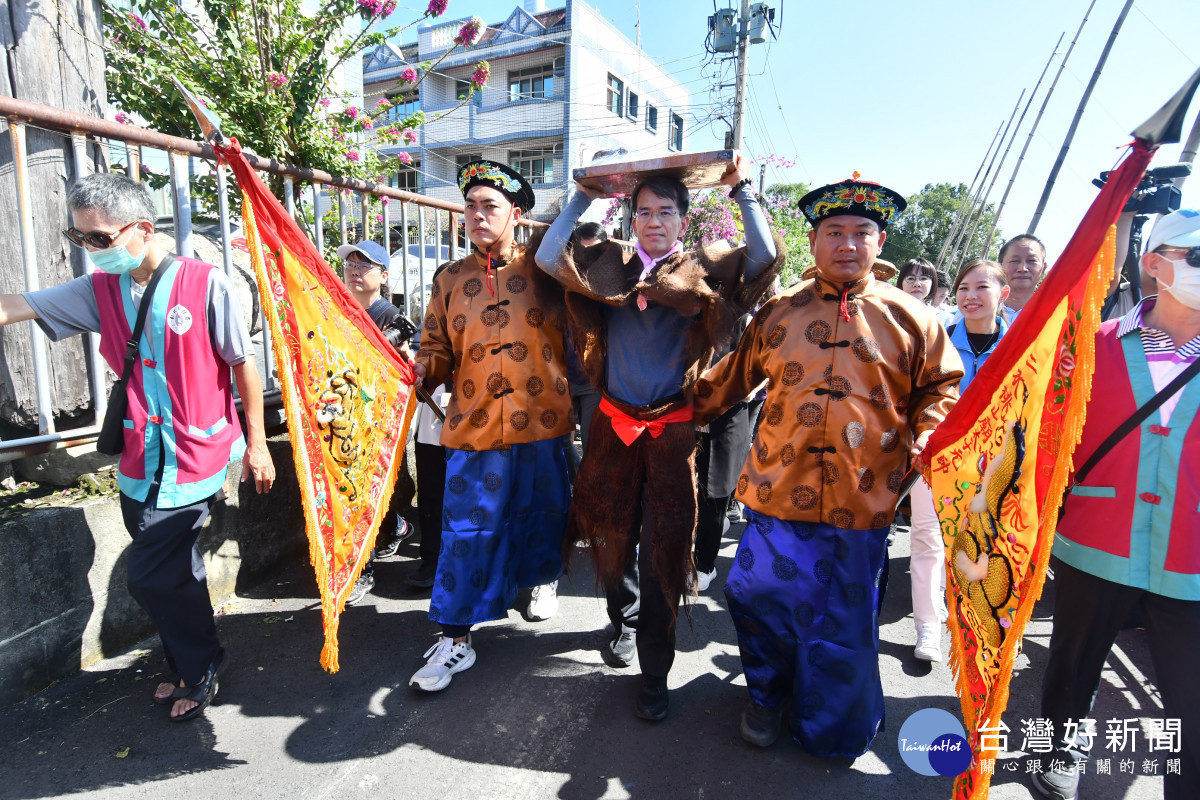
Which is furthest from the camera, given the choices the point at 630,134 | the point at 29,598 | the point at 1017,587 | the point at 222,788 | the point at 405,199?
the point at 630,134

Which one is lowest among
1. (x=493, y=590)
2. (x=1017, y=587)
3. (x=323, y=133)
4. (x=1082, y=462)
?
(x=493, y=590)

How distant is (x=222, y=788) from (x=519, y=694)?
1.03 meters

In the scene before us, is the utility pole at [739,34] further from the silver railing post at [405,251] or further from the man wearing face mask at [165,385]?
the man wearing face mask at [165,385]

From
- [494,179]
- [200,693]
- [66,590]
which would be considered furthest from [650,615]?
[66,590]

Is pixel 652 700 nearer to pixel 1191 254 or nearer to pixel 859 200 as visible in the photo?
pixel 859 200

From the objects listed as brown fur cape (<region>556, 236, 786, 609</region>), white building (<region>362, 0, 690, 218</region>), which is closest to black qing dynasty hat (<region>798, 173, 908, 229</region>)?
brown fur cape (<region>556, 236, 786, 609</region>)

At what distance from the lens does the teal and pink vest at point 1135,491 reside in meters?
1.73

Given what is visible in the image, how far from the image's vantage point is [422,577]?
353 centimetres

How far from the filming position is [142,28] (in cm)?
389

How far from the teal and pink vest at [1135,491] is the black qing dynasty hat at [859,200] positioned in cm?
73

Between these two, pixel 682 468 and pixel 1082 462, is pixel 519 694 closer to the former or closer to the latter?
pixel 682 468

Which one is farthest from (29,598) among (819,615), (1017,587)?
(1017,587)

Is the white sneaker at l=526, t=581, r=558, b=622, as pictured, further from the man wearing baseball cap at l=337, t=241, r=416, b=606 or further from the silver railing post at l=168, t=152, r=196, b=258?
the silver railing post at l=168, t=152, r=196, b=258

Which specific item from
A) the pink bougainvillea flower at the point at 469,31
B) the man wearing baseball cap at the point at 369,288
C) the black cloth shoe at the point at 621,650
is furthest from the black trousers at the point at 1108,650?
the pink bougainvillea flower at the point at 469,31
